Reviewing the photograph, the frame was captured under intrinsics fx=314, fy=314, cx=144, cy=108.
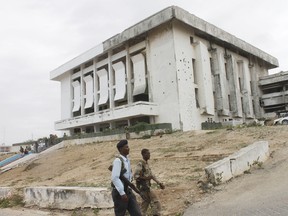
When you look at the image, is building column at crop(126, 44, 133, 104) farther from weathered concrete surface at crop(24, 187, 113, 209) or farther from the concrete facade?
weathered concrete surface at crop(24, 187, 113, 209)

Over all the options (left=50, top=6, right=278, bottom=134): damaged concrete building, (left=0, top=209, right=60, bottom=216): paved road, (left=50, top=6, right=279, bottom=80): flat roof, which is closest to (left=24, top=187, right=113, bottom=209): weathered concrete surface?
(left=0, top=209, right=60, bottom=216): paved road

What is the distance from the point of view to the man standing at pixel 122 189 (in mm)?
4293

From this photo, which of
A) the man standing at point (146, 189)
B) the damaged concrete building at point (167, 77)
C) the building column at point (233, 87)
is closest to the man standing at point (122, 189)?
the man standing at point (146, 189)

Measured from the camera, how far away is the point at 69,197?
761cm

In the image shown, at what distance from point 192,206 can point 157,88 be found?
24.0 m

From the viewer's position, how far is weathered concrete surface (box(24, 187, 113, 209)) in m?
6.89

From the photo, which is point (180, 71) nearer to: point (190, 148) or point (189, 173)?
point (190, 148)

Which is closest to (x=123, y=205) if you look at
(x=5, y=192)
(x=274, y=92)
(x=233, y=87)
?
(x=5, y=192)

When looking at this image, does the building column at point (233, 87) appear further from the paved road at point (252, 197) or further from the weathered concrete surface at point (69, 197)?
the weathered concrete surface at point (69, 197)

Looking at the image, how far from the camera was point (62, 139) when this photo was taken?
103 ft

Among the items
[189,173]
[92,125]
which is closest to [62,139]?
[92,125]

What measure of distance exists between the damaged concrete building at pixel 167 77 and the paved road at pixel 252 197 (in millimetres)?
20381

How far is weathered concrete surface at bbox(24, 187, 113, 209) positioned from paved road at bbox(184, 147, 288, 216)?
1972mm

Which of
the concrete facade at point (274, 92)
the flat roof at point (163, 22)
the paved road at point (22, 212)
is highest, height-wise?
the flat roof at point (163, 22)
